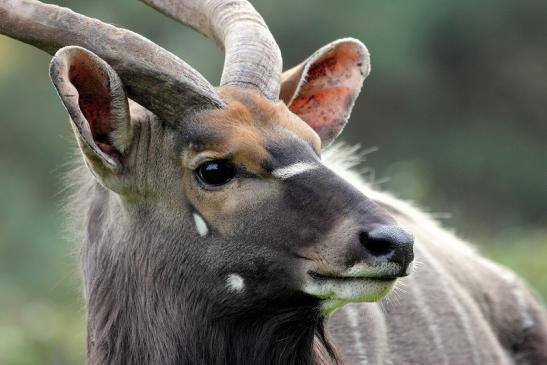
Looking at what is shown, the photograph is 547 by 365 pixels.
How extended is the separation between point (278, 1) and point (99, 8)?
353cm

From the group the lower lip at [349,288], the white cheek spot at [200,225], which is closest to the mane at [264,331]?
the lower lip at [349,288]

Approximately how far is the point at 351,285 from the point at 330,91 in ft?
6.13

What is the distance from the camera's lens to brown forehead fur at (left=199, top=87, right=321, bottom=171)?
274 inches

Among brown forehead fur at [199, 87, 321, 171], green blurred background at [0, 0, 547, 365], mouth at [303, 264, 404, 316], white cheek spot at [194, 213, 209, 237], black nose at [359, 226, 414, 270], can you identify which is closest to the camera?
black nose at [359, 226, 414, 270]

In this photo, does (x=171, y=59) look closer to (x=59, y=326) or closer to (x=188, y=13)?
(x=188, y=13)

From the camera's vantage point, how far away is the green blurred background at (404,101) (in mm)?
25031

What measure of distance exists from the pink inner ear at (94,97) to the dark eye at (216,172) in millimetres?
521

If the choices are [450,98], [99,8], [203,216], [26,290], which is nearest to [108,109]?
[203,216]

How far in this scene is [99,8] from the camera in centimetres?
2836

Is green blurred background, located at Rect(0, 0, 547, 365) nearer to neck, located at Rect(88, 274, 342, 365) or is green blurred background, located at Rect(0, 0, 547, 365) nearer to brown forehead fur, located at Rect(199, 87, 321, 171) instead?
neck, located at Rect(88, 274, 342, 365)

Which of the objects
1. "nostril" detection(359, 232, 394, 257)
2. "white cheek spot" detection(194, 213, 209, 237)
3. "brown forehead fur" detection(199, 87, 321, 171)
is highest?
"brown forehead fur" detection(199, 87, 321, 171)

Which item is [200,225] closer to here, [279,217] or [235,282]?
[235,282]

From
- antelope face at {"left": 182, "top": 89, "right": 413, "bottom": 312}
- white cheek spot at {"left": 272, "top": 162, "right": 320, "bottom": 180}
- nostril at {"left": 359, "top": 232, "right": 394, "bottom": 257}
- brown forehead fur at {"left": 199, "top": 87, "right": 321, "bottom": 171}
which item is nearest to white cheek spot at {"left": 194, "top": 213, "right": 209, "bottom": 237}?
antelope face at {"left": 182, "top": 89, "right": 413, "bottom": 312}

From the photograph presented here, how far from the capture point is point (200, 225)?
279 inches
